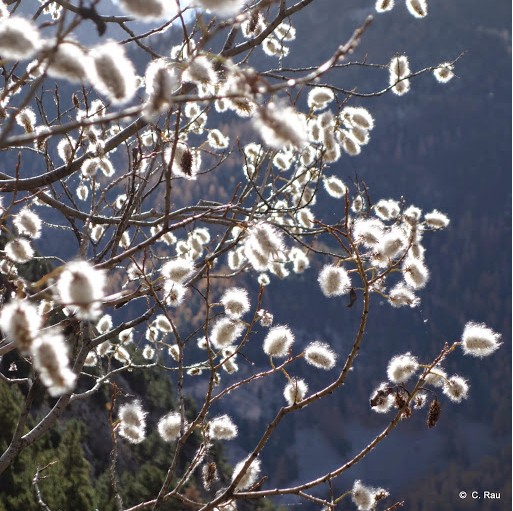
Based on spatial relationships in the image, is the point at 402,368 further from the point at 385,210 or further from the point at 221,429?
the point at 385,210

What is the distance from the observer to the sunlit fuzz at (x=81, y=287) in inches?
39.7

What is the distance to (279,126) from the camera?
0.92 metres

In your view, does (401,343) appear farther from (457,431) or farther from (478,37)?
(478,37)

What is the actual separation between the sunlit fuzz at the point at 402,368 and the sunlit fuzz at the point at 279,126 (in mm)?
1037

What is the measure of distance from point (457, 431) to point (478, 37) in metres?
38.2

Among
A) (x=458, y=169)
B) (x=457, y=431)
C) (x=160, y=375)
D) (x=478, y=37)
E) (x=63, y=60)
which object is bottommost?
(x=63, y=60)

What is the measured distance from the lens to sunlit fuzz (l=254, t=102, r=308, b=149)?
92cm

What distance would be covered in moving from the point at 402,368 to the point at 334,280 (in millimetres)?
300

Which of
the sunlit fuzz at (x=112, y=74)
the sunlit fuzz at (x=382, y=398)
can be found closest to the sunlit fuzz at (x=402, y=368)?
the sunlit fuzz at (x=382, y=398)

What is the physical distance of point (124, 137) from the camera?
6.95 feet

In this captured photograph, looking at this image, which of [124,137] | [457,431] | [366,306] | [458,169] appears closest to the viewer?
[366,306]

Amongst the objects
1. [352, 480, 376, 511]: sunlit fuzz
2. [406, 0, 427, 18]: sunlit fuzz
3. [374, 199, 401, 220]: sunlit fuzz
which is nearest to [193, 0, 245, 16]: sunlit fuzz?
[352, 480, 376, 511]: sunlit fuzz

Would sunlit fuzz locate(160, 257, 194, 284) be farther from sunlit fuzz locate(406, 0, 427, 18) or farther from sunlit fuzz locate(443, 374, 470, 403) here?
sunlit fuzz locate(406, 0, 427, 18)

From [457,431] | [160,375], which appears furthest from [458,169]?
[160,375]
